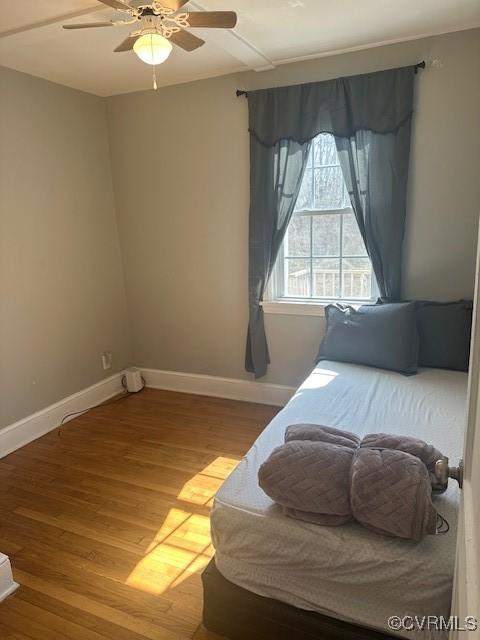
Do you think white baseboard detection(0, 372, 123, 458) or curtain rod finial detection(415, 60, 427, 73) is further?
white baseboard detection(0, 372, 123, 458)

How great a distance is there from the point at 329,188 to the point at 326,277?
0.67 meters

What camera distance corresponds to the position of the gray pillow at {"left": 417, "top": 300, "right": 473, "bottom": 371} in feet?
8.71

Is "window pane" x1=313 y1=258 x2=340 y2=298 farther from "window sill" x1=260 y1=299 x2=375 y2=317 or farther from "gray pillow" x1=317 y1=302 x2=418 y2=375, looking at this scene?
"gray pillow" x1=317 y1=302 x2=418 y2=375

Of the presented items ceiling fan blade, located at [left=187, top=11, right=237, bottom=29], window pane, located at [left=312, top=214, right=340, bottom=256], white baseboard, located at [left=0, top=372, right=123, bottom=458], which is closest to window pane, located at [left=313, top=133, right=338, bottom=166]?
window pane, located at [left=312, top=214, right=340, bottom=256]

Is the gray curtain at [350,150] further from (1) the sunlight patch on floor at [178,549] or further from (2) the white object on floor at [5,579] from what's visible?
(2) the white object on floor at [5,579]

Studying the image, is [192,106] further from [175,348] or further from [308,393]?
[308,393]

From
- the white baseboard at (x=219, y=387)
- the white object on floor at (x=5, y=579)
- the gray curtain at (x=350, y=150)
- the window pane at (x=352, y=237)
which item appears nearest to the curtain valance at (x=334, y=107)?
the gray curtain at (x=350, y=150)

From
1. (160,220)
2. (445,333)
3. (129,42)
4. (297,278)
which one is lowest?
(445,333)

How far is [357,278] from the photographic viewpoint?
323cm

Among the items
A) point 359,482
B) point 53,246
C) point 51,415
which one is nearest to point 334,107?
point 53,246

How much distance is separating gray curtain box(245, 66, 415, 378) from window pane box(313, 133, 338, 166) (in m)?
0.12

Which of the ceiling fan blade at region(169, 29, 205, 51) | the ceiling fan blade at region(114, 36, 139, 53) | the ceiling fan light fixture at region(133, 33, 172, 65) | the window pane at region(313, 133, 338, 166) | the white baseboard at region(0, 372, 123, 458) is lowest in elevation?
the white baseboard at region(0, 372, 123, 458)

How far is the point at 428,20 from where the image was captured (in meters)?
2.45

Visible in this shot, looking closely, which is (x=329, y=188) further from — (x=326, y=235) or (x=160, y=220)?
(x=160, y=220)
